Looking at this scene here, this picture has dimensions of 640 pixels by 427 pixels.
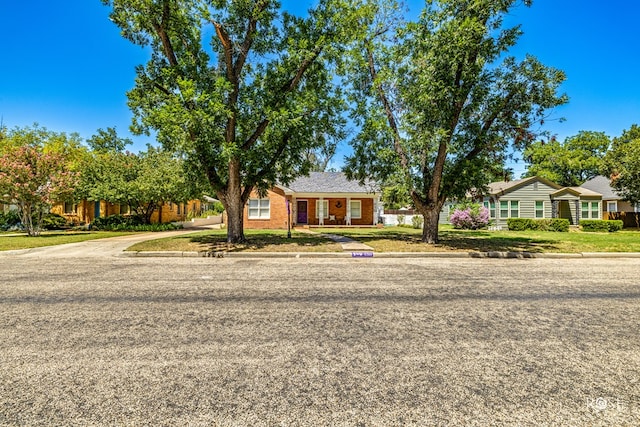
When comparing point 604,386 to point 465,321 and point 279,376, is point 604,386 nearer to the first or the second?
point 465,321

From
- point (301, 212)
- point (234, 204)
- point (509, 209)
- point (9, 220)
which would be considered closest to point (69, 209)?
point (9, 220)

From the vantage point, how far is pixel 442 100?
44.1 ft

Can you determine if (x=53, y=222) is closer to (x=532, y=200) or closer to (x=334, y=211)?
(x=334, y=211)

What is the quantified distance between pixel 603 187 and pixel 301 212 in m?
30.5

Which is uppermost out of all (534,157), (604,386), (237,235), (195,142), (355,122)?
(534,157)

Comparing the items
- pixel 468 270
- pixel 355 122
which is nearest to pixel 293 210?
pixel 355 122

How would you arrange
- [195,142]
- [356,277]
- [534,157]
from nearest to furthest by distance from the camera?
1. [356,277]
2. [195,142]
3. [534,157]

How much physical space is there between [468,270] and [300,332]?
671 cm

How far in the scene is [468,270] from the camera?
9.52 meters

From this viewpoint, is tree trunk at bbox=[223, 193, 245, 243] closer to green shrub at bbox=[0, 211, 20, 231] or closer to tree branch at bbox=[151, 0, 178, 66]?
tree branch at bbox=[151, 0, 178, 66]

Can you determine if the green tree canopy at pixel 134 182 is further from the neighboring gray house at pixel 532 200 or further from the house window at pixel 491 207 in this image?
the neighboring gray house at pixel 532 200

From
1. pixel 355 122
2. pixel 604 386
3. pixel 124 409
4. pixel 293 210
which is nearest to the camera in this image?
pixel 124 409

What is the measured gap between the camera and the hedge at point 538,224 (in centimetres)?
2631

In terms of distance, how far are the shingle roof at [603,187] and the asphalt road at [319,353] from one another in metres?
32.5
